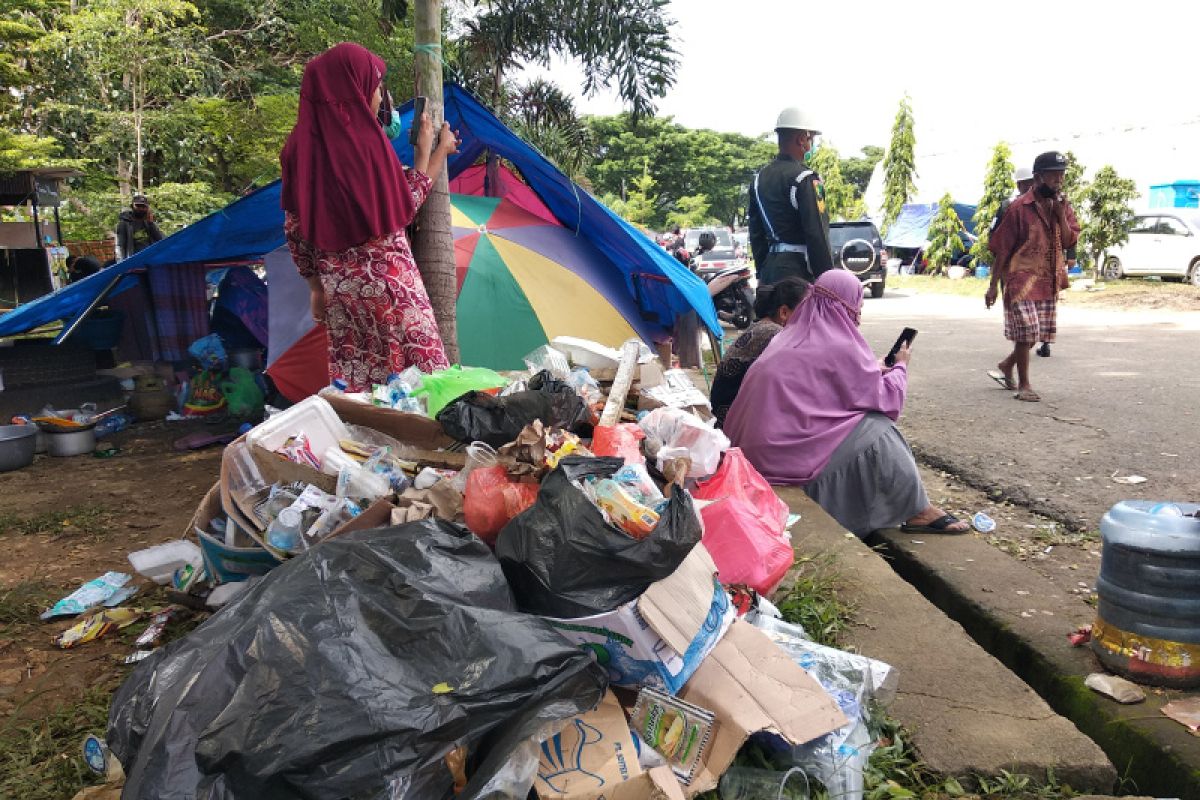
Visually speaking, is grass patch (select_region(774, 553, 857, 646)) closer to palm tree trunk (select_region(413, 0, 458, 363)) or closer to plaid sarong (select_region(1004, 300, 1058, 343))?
palm tree trunk (select_region(413, 0, 458, 363))

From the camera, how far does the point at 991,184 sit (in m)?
19.0

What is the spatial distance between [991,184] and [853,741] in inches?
803

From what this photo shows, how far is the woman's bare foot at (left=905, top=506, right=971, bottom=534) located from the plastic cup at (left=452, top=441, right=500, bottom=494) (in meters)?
1.94

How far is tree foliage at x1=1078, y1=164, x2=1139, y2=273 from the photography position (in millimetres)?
14945

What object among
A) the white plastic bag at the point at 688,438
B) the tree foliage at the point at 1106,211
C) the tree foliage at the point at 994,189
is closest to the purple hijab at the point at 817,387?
the white plastic bag at the point at 688,438

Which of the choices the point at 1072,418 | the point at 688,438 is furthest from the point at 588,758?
the point at 1072,418

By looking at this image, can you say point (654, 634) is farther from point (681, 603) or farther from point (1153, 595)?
point (1153, 595)

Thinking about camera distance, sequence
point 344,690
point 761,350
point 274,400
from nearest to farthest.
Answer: point 344,690, point 761,350, point 274,400

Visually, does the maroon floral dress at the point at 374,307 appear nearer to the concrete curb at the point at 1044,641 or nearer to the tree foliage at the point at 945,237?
the concrete curb at the point at 1044,641

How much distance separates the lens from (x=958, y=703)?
1.99 meters

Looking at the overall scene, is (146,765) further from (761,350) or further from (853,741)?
(761,350)

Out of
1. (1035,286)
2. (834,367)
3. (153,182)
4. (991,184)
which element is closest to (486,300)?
(834,367)

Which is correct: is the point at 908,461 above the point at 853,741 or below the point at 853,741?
above

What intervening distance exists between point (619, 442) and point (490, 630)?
1021 millimetres
